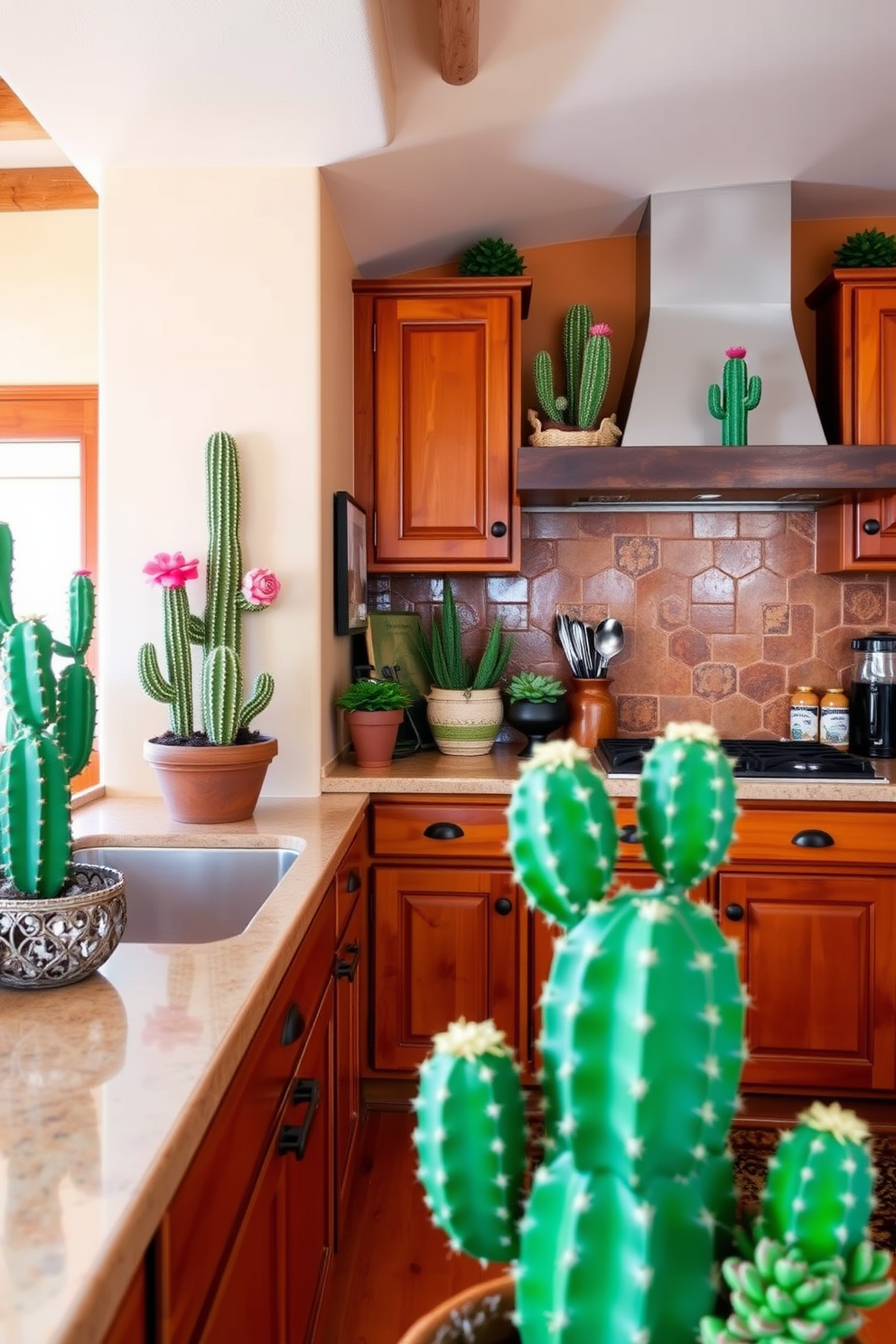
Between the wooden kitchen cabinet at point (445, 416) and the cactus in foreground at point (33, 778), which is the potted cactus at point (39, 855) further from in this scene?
the wooden kitchen cabinet at point (445, 416)

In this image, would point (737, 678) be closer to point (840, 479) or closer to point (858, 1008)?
point (840, 479)

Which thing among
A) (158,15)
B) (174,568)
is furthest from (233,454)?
(158,15)

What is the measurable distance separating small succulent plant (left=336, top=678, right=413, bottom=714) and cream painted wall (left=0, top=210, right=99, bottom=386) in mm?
1403

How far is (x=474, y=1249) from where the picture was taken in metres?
0.64

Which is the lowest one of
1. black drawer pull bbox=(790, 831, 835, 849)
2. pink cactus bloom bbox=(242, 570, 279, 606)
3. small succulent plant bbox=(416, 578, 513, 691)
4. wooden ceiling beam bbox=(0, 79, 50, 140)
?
black drawer pull bbox=(790, 831, 835, 849)

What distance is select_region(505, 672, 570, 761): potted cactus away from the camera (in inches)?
108

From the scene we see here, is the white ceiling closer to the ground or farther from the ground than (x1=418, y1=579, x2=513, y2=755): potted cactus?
farther from the ground

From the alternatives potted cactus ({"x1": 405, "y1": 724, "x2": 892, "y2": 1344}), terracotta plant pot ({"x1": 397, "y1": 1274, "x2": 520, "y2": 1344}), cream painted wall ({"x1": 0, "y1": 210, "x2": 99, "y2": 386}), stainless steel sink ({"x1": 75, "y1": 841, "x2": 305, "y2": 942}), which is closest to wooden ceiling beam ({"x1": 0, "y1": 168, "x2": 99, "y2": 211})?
cream painted wall ({"x1": 0, "y1": 210, "x2": 99, "y2": 386})

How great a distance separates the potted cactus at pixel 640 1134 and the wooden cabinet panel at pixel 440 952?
185 centimetres

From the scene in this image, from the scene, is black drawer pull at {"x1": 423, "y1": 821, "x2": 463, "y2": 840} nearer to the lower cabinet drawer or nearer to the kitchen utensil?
the lower cabinet drawer

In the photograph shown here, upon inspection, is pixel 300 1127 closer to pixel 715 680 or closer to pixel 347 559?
pixel 347 559

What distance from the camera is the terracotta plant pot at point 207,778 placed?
200 centimetres

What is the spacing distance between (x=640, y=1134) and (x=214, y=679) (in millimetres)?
1581

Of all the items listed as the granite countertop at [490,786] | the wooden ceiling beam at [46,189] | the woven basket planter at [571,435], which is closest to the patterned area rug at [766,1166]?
the granite countertop at [490,786]
